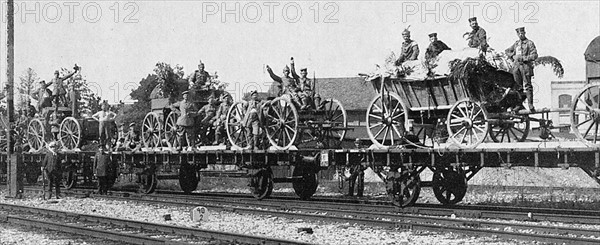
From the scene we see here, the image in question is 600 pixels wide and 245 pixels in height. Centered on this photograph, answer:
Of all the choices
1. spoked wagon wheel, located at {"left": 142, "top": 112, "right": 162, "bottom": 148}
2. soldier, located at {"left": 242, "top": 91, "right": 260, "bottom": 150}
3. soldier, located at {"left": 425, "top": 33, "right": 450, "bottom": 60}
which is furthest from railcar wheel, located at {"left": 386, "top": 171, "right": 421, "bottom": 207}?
spoked wagon wheel, located at {"left": 142, "top": 112, "right": 162, "bottom": 148}

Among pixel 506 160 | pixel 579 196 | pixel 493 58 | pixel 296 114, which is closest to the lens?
pixel 506 160

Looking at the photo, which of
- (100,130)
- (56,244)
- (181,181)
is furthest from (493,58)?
(100,130)

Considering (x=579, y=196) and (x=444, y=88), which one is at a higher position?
(x=444, y=88)

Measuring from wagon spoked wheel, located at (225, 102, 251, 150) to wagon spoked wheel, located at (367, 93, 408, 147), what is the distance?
4201mm

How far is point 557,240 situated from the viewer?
37.2ft

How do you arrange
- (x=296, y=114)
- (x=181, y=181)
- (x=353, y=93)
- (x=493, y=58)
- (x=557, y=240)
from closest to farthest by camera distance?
(x=557, y=240)
(x=493, y=58)
(x=296, y=114)
(x=181, y=181)
(x=353, y=93)

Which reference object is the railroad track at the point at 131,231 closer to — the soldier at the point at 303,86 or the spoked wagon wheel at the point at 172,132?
the soldier at the point at 303,86

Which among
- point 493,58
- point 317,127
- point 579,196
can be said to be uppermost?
point 493,58

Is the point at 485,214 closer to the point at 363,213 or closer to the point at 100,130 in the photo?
the point at 363,213

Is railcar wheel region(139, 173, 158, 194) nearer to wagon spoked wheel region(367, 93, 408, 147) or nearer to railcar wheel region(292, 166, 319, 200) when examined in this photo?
railcar wheel region(292, 166, 319, 200)

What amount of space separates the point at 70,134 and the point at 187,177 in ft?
15.6

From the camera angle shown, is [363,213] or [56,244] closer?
[56,244]

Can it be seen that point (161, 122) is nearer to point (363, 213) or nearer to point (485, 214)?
point (363, 213)

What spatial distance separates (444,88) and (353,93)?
40.3 meters
